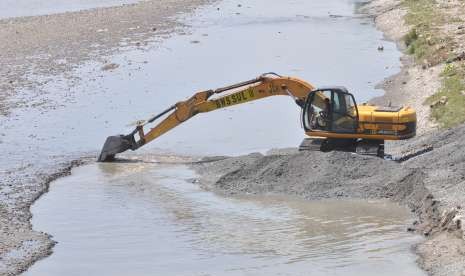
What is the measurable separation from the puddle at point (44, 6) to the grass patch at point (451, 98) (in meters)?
35.6

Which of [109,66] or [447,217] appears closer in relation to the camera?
[447,217]

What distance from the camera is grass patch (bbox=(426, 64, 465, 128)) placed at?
26.2 metres

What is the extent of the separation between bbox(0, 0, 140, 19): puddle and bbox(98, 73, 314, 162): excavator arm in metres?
37.9

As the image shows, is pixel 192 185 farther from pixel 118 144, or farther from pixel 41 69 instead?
pixel 41 69

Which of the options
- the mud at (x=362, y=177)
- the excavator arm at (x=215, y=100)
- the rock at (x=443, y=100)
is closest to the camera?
the mud at (x=362, y=177)

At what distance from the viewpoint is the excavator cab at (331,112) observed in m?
23.0

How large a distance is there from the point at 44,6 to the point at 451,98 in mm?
45032

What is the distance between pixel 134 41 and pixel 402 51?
13364 mm

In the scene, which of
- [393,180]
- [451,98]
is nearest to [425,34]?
[451,98]

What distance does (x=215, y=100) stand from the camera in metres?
24.4

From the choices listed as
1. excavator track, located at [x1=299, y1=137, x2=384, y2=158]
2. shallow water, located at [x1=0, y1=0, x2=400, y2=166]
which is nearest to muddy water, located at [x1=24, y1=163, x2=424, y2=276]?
excavator track, located at [x1=299, y1=137, x2=384, y2=158]

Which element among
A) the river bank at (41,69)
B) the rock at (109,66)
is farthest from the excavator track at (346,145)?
the rock at (109,66)

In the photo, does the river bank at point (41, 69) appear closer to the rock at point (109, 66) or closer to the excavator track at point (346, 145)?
the rock at point (109, 66)

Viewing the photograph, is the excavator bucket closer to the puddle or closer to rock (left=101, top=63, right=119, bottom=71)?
rock (left=101, top=63, right=119, bottom=71)
